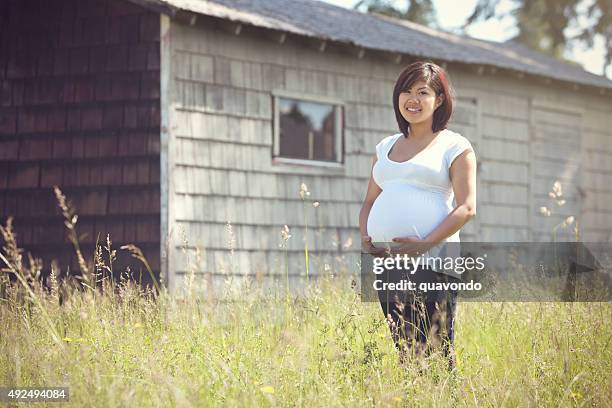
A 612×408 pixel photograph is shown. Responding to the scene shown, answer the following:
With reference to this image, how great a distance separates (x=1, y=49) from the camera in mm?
10258

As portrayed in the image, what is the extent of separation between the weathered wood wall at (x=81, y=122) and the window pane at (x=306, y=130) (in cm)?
Answer: 178

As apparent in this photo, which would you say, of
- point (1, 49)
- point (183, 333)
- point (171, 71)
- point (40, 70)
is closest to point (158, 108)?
point (171, 71)

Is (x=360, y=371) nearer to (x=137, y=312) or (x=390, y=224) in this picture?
(x=390, y=224)

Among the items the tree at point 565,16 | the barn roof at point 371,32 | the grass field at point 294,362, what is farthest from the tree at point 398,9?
the grass field at point 294,362

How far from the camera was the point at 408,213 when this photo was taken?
4051mm

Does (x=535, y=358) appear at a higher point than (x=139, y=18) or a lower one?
lower

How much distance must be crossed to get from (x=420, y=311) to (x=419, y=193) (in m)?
0.53

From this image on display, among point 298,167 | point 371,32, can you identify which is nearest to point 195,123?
point 298,167

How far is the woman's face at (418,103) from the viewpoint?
415cm

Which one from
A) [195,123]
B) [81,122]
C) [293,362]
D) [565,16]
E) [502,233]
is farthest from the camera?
[565,16]

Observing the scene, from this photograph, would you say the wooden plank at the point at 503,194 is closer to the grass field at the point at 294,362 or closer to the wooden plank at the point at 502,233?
the wooden plank at the point at 502,233

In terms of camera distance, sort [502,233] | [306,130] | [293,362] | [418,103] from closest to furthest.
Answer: [418,103], [293,362], [306,130], [502,233]

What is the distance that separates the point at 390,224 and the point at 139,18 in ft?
20.2

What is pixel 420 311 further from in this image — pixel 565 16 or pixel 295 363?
pixel 565 16
